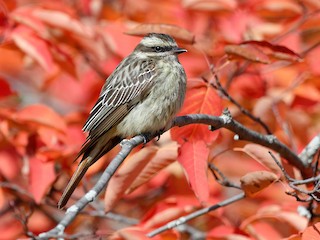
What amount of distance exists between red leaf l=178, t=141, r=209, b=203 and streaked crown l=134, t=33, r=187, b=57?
1188 mm

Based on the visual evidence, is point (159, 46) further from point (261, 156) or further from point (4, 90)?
point (261, 156)

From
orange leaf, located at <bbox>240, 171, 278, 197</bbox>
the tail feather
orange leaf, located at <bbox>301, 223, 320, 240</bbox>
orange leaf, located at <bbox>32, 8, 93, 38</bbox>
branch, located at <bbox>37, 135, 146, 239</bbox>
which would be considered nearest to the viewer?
branch, located at <bbox>37, 135, 146, 239</bbox>

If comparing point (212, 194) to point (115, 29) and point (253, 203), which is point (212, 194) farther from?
point (115, 29)

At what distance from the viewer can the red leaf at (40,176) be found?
481 centimetres

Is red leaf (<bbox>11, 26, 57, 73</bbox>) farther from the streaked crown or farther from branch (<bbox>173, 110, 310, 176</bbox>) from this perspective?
branch (<bbox>173, 110, 310, 176</bbox>)

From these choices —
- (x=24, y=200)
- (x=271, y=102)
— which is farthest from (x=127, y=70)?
(x=24, y=200)

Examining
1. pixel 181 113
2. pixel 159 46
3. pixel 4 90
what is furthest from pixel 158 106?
pixel 4 90

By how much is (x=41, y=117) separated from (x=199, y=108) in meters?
1.22

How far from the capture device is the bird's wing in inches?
190

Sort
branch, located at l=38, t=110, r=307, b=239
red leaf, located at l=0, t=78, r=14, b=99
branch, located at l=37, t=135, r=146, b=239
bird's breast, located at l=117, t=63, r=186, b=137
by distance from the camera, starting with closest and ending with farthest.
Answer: branch, located at l=37, t=135, r=146, b=239 < branch, located at l=38, t=110, r=307, b=239 < bird's breast, located at l=117, t=63, r=186, b=137 < red leaf, located at l=0, t=78, r=14, b=99

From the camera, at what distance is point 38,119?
4.80 m

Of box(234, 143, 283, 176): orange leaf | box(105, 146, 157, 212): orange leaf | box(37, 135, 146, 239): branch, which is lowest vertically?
box(105, 146, 157, 212): orange leaf

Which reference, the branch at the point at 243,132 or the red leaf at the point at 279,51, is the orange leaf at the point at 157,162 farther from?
the red leaf at the point at 279,51

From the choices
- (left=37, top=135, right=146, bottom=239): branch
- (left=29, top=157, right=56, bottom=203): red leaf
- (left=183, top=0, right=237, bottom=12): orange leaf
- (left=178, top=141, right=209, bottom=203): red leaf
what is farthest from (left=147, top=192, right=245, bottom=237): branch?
(left=183, top=0, right=237, bottom=12): orange leaf
